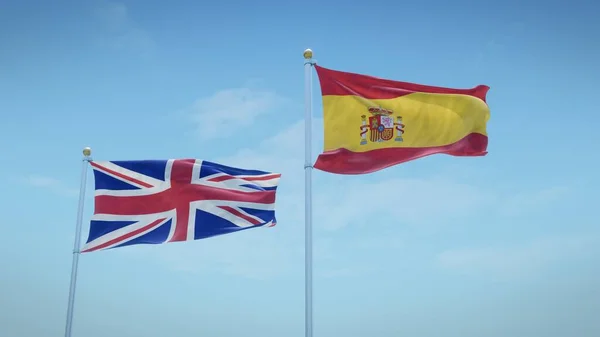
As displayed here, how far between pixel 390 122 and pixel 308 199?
3379mm

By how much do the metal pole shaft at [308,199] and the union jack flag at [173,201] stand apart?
11.2 ft

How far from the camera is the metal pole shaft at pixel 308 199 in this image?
45.0 ft

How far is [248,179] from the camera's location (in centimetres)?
1819

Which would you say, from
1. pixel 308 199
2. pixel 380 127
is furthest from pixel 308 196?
pixel 380 127

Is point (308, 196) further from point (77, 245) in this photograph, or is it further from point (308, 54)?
point (77, 245)

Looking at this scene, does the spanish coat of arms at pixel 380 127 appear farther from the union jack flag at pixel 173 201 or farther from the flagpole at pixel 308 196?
the union jack flag at pixel 173 201

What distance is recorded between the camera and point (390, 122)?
16219 millimetres

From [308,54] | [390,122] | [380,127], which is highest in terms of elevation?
[308,54]

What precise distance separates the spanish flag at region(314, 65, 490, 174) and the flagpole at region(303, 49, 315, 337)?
648 millimetres

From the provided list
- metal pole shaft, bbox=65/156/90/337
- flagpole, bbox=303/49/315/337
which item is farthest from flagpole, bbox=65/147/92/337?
flagpole, bbox=303/49/315/337

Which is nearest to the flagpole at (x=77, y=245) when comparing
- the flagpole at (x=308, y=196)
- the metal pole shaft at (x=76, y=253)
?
the metal pole shaft at (x=76, y=253)

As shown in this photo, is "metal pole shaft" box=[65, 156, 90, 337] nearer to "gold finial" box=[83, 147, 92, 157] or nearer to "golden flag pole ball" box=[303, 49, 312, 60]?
"gold finial" box=[83, 147, 92, 157]

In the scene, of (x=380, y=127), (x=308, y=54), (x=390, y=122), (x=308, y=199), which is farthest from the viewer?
(x=390, y=122)

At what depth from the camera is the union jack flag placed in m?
17.6
